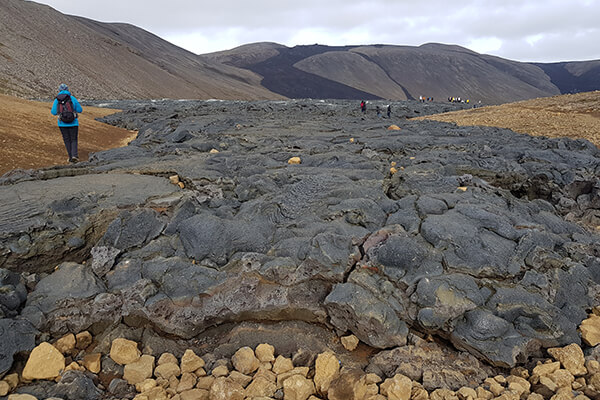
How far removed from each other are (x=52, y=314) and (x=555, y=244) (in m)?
4.85

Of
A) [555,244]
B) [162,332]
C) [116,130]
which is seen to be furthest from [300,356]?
[116,130]

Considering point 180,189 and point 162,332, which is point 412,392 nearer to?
point 162,332

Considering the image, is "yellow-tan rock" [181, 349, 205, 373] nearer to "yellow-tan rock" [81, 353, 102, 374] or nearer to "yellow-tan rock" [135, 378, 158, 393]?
"yellow-tan rock" [135, 378, 158, 393]

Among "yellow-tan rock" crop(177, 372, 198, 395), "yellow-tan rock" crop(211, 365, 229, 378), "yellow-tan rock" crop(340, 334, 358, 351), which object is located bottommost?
"yellow-tan rock" crop(177, 372, 198, 395)

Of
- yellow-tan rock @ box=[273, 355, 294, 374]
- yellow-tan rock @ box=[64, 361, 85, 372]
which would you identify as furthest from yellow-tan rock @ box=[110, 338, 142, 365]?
yellow-tan rock @ box=[273, 355, 294, 374]

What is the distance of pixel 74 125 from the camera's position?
777 cm

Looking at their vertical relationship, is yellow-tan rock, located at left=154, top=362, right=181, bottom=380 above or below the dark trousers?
below

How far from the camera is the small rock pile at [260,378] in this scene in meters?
2.69

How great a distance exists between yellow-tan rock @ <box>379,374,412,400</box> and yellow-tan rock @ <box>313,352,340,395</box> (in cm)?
37

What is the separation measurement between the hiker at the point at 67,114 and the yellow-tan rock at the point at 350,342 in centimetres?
706

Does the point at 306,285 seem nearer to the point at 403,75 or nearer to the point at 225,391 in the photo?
the point at 225,391

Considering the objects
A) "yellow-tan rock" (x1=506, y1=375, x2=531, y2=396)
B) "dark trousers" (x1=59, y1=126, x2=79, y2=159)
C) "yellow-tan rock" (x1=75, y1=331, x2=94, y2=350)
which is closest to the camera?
"yellow-tan rock" (x1=506, y1=375, x2=531, y2=396)

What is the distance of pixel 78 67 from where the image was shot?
5288 centimetres

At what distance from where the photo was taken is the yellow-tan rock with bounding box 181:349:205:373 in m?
3.01
